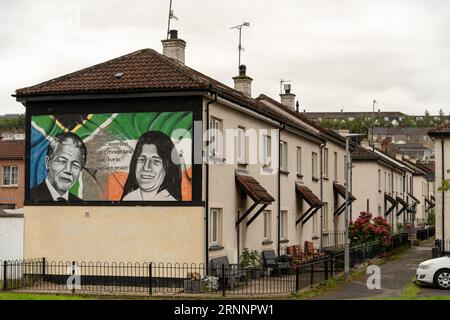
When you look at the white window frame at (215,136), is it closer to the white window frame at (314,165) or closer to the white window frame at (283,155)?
the white window frame at (283,155)

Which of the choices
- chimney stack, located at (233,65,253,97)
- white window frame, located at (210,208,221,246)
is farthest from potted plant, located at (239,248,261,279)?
chimney stack, located at (233,65,253,97)

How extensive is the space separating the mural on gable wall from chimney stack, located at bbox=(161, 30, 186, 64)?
5.33m

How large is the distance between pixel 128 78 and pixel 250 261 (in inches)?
297

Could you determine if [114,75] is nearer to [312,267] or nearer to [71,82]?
[71,82]

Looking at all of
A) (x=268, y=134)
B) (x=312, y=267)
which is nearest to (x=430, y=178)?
(x=268, y=134)

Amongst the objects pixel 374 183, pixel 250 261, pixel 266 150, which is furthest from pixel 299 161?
Result: pixel 374 183

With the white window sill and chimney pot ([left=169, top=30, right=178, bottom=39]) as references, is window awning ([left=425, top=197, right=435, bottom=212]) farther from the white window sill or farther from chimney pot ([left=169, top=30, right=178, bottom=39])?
the white window sill

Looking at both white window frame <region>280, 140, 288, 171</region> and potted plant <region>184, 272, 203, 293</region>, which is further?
white window frame <region>280, 140, 288, 171</region>

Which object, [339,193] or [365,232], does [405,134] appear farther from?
[365,232]

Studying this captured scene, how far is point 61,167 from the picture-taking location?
2420cm

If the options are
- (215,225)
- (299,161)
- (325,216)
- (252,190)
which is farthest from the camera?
(325,216)

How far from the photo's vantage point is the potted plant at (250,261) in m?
25.4

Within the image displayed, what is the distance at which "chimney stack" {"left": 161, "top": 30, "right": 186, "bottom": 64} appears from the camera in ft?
92.2
